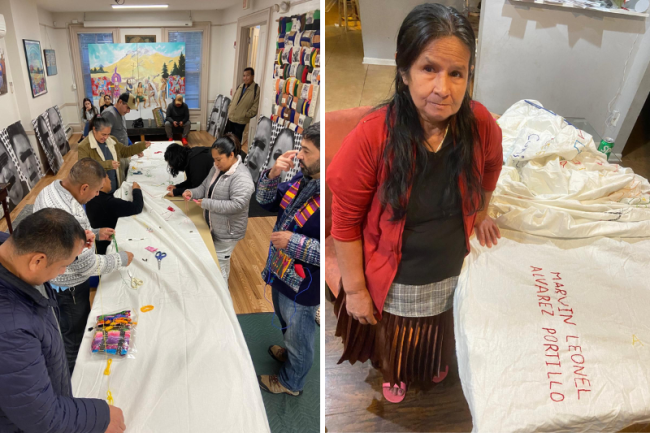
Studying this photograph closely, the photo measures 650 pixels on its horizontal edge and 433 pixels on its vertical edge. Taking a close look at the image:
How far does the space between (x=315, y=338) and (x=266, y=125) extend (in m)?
0.53

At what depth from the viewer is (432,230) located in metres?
1.01

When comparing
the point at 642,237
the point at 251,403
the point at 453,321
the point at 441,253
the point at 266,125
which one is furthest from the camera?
the point at 642,237

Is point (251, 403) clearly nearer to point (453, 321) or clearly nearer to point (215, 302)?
point (215, 302)

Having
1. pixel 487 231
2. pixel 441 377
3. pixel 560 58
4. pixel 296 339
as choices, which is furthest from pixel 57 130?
pixel 560 58

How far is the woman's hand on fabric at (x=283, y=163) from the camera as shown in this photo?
34.9 inches

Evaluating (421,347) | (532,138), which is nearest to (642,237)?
(532,138)

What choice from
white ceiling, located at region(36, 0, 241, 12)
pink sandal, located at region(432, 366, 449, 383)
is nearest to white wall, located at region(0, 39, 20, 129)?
white ceiling, located at region(36, 0, 241, 12)

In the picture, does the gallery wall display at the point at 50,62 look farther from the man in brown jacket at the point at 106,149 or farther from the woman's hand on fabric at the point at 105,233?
the woman's hand on fabric at the point at 105,233

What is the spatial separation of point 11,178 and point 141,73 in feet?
0.96

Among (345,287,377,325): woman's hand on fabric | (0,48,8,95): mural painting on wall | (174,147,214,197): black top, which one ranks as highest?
(0,48,8,95): mural painting on wall

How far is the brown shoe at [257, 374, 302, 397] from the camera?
98 centimetres

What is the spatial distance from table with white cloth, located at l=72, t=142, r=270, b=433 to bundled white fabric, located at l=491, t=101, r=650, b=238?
0.94m

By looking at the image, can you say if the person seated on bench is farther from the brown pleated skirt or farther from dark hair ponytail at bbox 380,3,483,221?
the brown pleated skirt

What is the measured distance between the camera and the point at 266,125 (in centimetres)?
93
